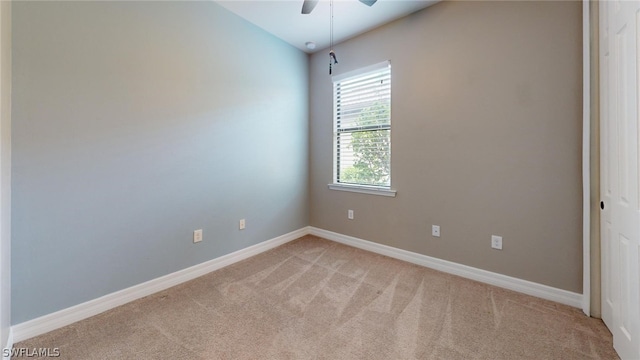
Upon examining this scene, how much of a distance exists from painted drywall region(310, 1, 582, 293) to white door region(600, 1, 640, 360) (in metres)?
0.28

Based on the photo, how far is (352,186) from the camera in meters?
3.33

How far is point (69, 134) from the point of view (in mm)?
1777

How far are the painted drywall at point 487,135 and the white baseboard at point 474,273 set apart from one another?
0.18 ft

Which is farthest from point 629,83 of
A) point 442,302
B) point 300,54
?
point 300,54

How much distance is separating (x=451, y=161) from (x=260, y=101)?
2294 mm

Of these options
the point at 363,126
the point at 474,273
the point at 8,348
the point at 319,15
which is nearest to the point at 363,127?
the point at 363,126

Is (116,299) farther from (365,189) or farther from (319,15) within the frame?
(319,15)

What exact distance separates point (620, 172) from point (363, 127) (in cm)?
225

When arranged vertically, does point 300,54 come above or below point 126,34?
above

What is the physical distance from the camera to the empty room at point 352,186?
157 centimetres

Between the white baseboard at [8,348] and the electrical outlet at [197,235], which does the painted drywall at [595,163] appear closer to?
the electrical outlet at [197,235]

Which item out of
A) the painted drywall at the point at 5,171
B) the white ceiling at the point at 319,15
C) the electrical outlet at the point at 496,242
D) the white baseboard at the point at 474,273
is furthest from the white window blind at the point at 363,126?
the painted drywall at the point at 5,171

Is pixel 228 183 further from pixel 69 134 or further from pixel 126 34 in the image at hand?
pixel 126 34

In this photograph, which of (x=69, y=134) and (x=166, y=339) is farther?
(x=69, y=134)
